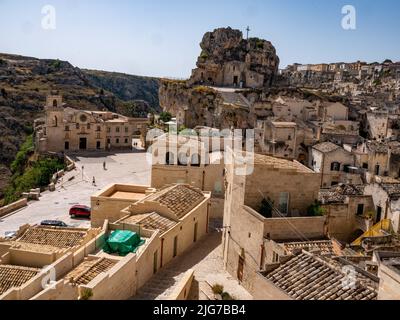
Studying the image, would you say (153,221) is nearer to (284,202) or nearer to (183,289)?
(183,289)

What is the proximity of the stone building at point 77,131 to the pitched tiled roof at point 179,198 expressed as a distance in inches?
1249

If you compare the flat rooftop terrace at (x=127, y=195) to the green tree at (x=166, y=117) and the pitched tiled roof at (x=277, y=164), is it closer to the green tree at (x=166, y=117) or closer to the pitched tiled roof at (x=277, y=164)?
the pitched tiled roof at (x=277, y=164)

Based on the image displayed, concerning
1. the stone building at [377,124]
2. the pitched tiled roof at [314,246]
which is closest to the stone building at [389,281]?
the pitched tiled roof at [314,246]

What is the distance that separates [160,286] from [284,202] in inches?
222

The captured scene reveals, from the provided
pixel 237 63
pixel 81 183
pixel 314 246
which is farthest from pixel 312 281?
pixel 237 63

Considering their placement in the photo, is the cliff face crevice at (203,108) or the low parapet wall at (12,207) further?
the cliff face crevice at (203,108)

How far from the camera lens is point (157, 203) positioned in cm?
1916

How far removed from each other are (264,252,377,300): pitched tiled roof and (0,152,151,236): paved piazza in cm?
1462

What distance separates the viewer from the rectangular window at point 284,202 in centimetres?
1750

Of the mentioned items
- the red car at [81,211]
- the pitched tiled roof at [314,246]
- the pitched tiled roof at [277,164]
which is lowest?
the red car at [81,211]

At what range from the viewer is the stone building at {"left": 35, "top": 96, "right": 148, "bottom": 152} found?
166 feet

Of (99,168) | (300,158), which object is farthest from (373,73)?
(99,168)

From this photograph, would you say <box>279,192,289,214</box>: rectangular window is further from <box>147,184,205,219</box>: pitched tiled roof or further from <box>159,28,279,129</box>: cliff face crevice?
<box>159,28,279,129</box>: cliff face crevice

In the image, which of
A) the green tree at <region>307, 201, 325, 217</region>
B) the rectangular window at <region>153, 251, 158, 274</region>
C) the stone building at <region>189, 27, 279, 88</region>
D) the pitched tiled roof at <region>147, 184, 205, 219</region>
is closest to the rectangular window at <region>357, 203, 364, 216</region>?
the green tree at <region>307, 201, 325, 217</region>
